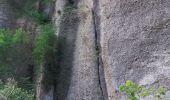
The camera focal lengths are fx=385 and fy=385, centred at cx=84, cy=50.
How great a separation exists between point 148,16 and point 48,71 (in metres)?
2.79

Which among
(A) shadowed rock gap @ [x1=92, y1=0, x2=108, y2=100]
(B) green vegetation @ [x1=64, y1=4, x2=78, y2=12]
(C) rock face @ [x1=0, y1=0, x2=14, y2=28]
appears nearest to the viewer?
(A) shadowed rock gap @ [x1=92, y1=0, x2=108, y2=100]

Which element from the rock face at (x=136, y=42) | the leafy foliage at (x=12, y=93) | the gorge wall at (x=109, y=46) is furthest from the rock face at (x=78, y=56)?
the leafy foliage at (x=12, y=93)

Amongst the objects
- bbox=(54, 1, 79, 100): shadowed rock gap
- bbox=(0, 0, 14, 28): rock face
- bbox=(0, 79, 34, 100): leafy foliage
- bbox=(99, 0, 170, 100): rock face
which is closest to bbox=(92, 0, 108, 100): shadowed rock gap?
bbox=(99, 0, 170, 100): rock face

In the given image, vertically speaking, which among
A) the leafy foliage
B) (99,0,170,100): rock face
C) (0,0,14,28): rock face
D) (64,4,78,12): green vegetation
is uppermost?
(0,0,14,28): rock face

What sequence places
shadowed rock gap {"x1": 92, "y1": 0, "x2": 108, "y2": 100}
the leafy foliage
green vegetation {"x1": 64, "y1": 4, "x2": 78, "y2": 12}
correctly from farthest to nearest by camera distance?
green vegetation {"x1": 64, "y1": 4, "x2": 78, "y2": 12}, the leafy foliage, shadowed rock gap {"x1": 92, "y1": 0, "x2": 108, "y2": 100}

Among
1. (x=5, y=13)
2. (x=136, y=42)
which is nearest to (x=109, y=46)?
(x=136, y=42)

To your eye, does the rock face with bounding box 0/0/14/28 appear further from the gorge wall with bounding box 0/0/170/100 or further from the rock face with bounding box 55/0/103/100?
the rock face with bounding box 55/0/103/100

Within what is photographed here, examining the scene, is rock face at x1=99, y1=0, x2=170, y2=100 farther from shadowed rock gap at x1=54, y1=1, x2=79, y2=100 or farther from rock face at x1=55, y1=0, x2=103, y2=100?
shadowed rock gap at x1=54, y1=1, x2=79, y2=100

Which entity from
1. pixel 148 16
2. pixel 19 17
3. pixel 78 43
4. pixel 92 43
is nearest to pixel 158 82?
pixel 148 16

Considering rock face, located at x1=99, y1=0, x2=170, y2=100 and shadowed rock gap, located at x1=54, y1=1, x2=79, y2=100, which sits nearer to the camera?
rock face, located at x1=99, y1=0, x2=170, y2=100

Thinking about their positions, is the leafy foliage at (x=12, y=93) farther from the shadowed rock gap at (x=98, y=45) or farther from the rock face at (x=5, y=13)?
the rock face at (x=5, y=13)

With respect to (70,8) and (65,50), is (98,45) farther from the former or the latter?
(70,8)

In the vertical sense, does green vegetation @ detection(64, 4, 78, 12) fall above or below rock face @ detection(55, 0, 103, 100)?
above

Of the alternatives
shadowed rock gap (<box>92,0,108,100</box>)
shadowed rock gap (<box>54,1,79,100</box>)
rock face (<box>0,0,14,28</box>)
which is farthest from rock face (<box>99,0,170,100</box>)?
rock face (<box>0,0,14,28</box>)
